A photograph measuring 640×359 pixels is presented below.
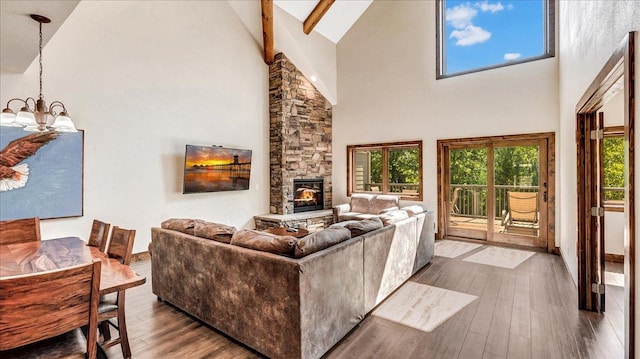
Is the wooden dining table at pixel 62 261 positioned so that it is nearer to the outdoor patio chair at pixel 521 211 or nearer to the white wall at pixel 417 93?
the white wall at pixel 417 93

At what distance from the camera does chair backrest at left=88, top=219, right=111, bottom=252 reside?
2.63m

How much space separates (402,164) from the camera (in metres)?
7.14

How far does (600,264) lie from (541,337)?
1048 millimetres

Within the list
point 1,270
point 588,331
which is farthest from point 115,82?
point 588,331

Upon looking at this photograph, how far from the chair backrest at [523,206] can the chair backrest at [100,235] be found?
20.5ft

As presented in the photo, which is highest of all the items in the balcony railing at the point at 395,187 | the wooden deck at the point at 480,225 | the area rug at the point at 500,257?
the balcony railing at the point at 395,187

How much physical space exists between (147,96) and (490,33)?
6496 millimetres

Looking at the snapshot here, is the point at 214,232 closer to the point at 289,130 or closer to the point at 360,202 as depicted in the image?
the point at 289,130

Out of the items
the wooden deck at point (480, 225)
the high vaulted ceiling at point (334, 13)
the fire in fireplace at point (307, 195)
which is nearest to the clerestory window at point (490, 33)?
the high vaulted ceiling at point (334, 13)

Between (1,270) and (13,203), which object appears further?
(13,203)

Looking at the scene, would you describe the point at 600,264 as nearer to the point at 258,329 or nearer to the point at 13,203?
the point at 258,329

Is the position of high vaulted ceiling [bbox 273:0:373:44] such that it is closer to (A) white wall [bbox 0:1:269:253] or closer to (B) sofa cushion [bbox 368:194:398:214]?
(A) white wall [bbox 0:1:269:253]

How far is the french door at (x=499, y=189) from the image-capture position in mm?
5531

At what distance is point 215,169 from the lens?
19.6 ft
